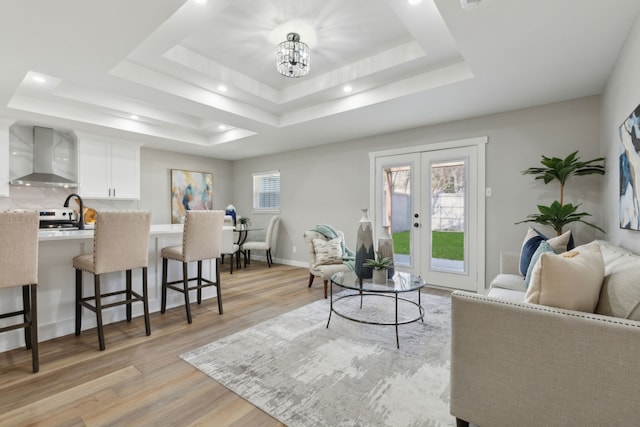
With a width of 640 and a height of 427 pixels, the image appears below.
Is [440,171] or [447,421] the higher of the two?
[440,171]

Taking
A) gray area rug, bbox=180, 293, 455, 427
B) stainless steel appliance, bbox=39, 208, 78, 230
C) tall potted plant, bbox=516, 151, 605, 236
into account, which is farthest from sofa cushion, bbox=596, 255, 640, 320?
stainless steel appliance, bbox=39, 208, 78, 230

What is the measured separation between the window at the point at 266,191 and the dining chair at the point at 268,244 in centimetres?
37

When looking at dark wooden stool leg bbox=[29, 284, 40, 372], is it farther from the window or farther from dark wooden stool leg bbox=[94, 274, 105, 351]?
the window

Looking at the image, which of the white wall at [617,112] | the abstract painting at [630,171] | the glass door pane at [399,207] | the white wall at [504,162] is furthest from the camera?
the glass door pane at [399,207]

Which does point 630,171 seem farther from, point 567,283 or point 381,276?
point 381,276

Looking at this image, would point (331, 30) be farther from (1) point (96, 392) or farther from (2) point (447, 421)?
(1) point (96, 392)

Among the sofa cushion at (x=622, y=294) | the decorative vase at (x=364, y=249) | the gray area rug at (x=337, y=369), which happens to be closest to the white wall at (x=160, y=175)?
the gray area rug at (x=337, y=369)

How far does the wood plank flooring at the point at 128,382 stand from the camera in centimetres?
165

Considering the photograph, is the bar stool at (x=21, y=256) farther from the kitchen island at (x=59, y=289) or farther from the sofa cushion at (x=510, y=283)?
the sofa cushion at (x=510, y=283)

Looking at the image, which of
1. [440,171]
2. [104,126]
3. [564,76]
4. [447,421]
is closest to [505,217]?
[440,171]

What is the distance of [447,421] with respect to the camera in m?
1.59

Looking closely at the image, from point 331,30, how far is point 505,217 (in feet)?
9.76

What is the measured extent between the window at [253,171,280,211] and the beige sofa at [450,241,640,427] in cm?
530

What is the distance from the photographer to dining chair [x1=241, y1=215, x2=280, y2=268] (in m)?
5.84
